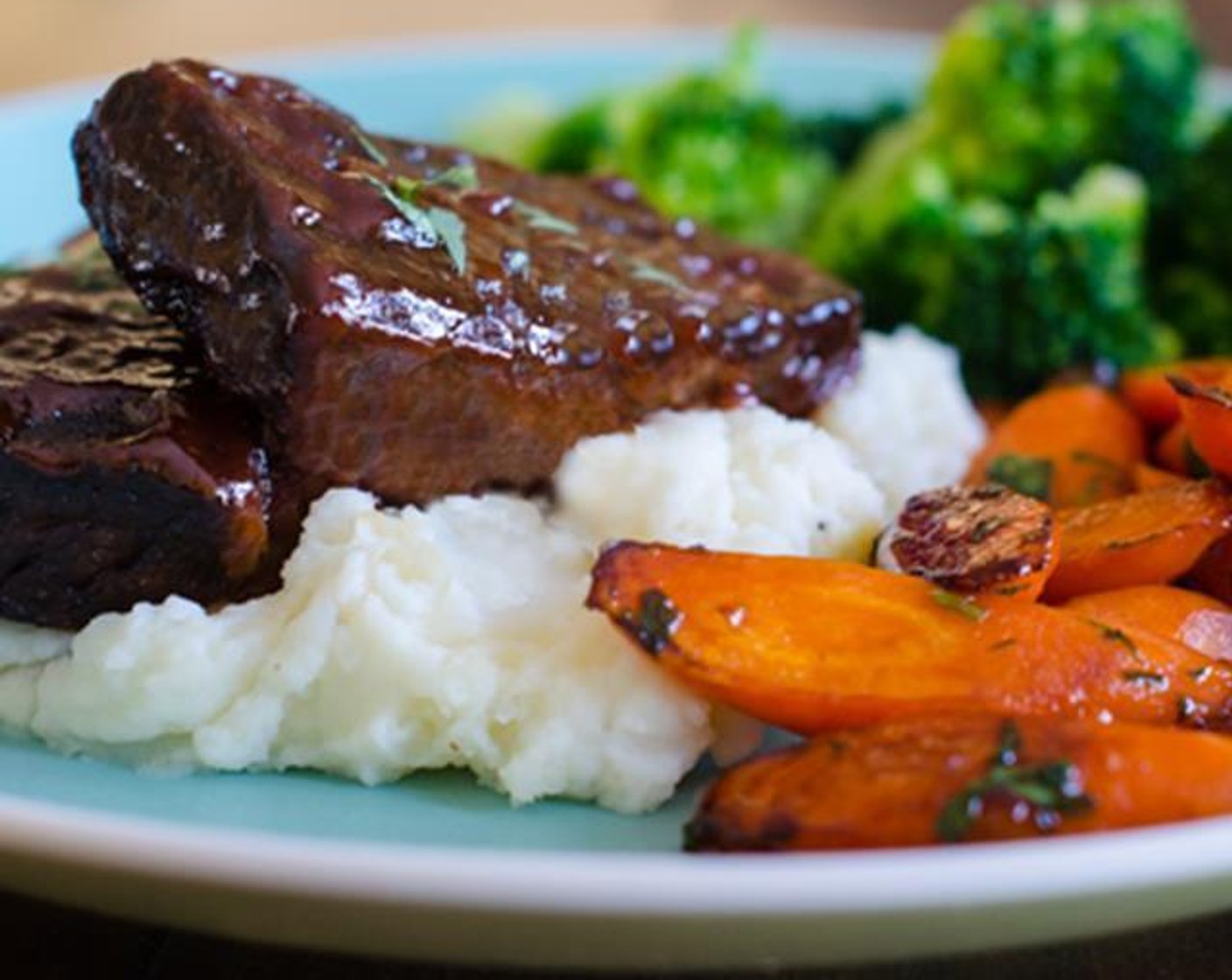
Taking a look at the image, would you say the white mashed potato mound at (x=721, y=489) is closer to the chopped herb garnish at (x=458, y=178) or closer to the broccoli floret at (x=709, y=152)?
the chopped herb garnish at (x=458, y=178)

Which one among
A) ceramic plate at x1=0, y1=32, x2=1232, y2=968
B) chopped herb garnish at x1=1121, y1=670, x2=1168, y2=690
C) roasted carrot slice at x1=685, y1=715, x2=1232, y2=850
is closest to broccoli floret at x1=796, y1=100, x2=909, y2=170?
chopped herb garnish at x1=1121, y1=670, x2=1168, y2=690

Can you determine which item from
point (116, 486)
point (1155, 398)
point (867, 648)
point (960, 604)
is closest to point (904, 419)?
point (1155, 398)

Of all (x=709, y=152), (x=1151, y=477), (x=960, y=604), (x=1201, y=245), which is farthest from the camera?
(x=709, y=152)

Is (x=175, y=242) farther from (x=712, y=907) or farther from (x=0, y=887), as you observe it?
(x=712, y=907)

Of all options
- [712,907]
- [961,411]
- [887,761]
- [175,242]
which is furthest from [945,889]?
[961,411]

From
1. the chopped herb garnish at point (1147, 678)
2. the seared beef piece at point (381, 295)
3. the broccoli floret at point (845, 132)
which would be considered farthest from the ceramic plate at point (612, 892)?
the broccoli floret at point (845, 132)

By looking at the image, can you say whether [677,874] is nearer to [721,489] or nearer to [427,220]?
[721,489]

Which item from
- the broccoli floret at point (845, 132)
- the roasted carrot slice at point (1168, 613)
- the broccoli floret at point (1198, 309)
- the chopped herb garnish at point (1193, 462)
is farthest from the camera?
the broccoli floret at point (845, 132)
